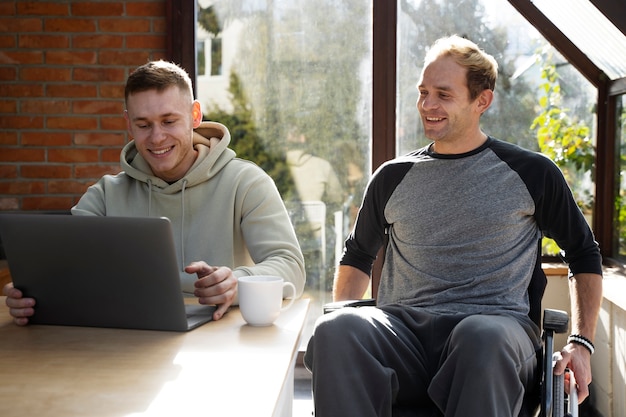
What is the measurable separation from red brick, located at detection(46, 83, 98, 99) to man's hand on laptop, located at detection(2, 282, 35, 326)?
2181 millimetres

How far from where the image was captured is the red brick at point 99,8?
11.2 feet

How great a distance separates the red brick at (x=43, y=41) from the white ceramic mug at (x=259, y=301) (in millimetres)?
2451

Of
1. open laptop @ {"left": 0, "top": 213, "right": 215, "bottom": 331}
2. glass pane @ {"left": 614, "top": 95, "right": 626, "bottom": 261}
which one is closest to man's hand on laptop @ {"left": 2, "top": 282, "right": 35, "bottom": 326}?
open laptop @ {"left": 0, "top": 213, "right": 215, "bottom": 331}

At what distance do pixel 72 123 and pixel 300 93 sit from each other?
113cm

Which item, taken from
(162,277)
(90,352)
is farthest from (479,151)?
(90,352)

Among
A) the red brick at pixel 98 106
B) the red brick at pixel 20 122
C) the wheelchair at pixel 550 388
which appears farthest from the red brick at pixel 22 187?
the wheelchair at pixel 550 388

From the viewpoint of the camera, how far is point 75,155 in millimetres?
3477

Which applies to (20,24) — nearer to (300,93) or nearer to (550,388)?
(300,93)

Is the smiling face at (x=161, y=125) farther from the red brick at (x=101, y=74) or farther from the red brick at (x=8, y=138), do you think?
the red brick at (x=8, y=138)

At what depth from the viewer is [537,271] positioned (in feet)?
6.57

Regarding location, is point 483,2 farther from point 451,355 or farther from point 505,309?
point 451,355

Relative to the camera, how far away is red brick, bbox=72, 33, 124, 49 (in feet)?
11.3

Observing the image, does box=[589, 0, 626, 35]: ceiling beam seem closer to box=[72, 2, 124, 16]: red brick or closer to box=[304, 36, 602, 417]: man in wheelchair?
Result: box=[304, 36, 602, 417]: man in wheelchair

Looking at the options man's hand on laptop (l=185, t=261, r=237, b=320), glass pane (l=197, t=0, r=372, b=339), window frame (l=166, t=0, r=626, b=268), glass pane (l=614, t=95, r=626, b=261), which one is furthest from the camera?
glass pane (l=197, t=0, r=372, b=339)
